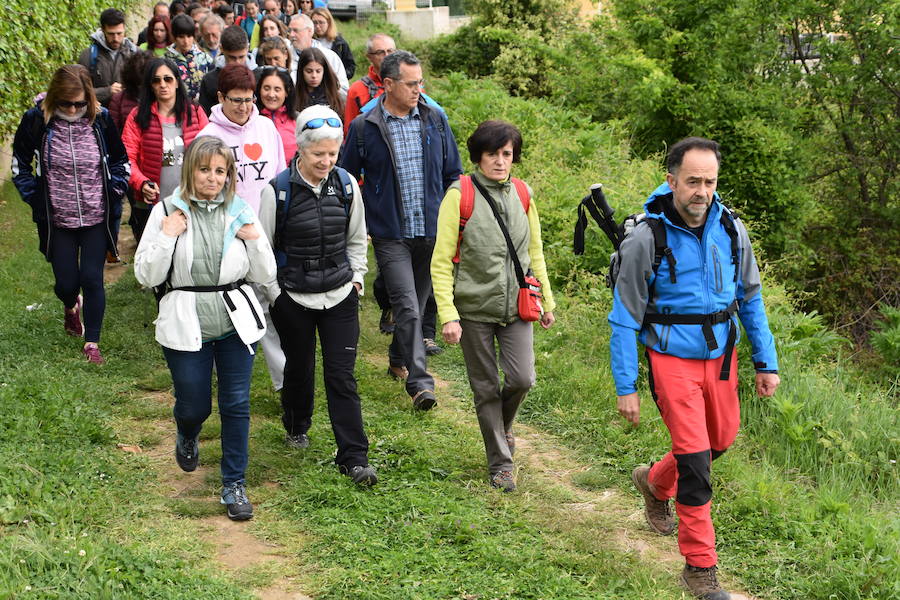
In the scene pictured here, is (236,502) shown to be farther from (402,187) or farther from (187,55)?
(187,55)

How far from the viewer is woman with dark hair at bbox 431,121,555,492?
18.2ft

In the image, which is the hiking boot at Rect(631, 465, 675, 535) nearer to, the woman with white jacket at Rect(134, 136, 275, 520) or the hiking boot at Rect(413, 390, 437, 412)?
the hiking boot at Rect(413, 390, 437, 412)

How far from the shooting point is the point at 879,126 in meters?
16.9

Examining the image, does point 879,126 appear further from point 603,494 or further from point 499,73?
point 603,494

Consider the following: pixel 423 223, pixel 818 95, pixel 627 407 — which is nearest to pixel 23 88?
pixel 423 223

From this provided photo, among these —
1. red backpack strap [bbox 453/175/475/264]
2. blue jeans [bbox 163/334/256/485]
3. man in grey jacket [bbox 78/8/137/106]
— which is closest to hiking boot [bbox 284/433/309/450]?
blue jeans [bbox 163/334/256/485]

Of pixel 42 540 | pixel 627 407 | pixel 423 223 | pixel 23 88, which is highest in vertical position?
pixel 23 88

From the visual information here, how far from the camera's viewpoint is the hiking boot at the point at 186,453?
5660 millimetres

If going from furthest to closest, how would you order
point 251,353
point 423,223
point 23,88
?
point 23,88
point 423,223
point 251,353

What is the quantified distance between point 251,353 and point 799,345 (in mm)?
4846

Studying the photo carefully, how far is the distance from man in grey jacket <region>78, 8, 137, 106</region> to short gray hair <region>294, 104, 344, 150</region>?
16.3 feet

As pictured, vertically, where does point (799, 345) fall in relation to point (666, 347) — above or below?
below

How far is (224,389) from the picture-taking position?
5.34m

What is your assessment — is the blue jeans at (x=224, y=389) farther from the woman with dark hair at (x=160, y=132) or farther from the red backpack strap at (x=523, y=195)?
the woman with dark hair at (x=160, y=132)
